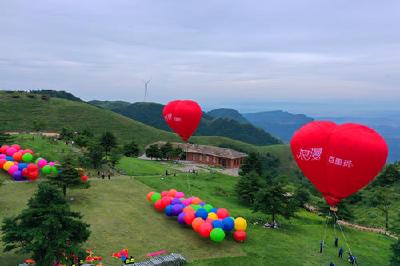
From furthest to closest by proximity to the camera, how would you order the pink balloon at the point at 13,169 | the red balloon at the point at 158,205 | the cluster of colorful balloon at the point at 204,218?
1. the pink balloon at the point at 13,169
2. the red balloon at the point at 158,205
3. the cluster of colorful balloon at the point at 204,218

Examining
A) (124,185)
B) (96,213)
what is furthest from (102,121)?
(96,213)

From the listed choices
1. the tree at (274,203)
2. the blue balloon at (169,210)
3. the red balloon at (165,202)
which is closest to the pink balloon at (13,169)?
the red balloon at (165,202)

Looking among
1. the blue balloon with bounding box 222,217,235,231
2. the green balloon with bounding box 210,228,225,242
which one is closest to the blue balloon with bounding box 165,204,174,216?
the blue balloon with bounding box 222,217,235,231

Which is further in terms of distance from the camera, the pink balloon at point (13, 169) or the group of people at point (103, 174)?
the group of people at point (103, 174)

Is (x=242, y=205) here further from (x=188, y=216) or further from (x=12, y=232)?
(x=12, y=232)

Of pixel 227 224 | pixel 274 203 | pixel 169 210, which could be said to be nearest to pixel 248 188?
pixel 274 203

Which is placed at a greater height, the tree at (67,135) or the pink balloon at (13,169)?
the tree at (67,135)

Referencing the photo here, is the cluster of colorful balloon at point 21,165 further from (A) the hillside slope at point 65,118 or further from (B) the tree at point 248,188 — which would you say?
(A) the hillside slope at point 65,118
